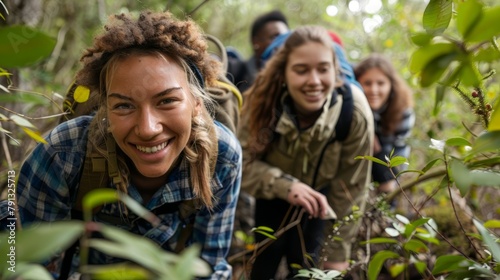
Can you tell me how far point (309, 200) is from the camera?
291cm

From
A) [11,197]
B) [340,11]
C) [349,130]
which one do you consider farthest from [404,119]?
[340,11]

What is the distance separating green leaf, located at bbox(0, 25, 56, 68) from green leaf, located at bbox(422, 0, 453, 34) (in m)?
0.88

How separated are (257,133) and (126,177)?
1.34 metres

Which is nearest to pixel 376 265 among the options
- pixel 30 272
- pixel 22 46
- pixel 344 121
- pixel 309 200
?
pixel 30 272

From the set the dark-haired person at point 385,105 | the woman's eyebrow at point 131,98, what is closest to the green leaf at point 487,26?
the woman's eyebrow at point 131,98

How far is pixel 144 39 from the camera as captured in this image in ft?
6.40

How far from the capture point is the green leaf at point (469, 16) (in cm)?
84

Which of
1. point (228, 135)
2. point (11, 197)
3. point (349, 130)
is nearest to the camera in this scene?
point (11, 197)

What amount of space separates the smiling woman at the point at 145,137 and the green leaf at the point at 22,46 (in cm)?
104

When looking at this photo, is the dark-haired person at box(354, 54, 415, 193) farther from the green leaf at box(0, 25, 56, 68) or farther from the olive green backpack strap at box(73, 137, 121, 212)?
the green leaf at box(0, 25, 56, 68)

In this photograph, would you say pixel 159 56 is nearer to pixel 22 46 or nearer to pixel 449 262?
pixel 22 46

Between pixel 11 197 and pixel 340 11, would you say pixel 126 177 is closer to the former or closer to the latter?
pixel 11 197

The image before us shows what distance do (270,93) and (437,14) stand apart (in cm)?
213

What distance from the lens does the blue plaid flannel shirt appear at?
204 cm
